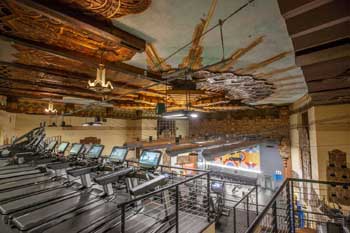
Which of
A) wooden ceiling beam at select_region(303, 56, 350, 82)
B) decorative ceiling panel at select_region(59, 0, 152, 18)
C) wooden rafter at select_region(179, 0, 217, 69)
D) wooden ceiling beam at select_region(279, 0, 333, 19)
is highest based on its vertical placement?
decorative ceiling panel at select_region(59, 0, 152, 18)

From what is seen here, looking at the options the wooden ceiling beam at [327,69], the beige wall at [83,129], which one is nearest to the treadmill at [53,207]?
the wooden ceiling beam at [327,69]

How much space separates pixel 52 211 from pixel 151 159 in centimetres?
197

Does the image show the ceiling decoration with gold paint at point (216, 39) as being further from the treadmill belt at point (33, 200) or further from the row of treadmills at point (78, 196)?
the treadmill belt at point (33, 200)

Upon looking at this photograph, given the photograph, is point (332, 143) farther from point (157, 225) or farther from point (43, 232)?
point (43, 232)

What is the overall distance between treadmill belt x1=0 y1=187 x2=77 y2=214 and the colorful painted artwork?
30.1ft

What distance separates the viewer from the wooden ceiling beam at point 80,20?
5.86 feet

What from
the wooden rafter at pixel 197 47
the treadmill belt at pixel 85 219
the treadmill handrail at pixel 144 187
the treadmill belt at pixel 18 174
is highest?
the wooden rafter at pixel 197 47

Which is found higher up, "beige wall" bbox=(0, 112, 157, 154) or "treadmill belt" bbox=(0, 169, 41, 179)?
"beige wall" bbox=(0, 112, 157, 154)

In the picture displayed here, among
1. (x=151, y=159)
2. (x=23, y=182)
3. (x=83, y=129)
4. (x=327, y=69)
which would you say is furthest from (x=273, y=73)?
(x=83, y=129)

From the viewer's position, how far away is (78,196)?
3.79 metres

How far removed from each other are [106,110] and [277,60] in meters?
9.40

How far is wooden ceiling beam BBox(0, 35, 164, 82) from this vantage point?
255 cm

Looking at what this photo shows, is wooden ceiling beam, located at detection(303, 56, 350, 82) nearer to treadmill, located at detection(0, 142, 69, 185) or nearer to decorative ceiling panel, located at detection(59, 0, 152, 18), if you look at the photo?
decorative ceiling panel, located at detection(59, 0, 152, 18)

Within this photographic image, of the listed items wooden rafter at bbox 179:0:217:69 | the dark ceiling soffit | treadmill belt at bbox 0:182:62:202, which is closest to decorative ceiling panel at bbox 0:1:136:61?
wooden rafter at bbox 179:0:217:69
